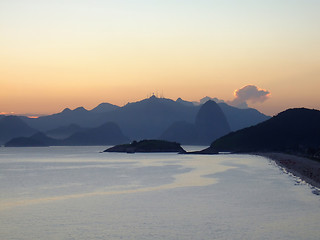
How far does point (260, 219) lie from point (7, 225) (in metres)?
19.1

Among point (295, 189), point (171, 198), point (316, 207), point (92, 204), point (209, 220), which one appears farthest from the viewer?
point (295, 189)

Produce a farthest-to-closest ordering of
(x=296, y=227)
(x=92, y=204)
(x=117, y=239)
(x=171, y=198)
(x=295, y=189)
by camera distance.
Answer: (x=295, y=189) < (x=171, y=198) < (x=92, y=204) < (x=296, y=227) < (x=117, y=239)

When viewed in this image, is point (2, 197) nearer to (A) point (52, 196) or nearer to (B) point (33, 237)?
(A) point (52, 196)

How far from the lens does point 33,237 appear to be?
3078 cm

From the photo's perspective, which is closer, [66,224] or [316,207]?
[66,224]

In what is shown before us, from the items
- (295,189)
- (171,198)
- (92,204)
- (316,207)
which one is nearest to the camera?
(316,207)

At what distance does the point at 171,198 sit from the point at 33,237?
24123 mm

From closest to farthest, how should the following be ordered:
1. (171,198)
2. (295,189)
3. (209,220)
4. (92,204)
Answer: (209,220)
(92,204)
(171,198)
(295,189)

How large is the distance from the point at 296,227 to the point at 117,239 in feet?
41.8

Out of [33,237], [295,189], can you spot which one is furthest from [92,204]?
[295,189]

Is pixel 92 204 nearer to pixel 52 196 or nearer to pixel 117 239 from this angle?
pixel 52 196

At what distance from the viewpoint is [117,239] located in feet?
99.7

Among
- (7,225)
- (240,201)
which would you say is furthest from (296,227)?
(7,225)

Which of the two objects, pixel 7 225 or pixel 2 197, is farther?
pixel 2 197
